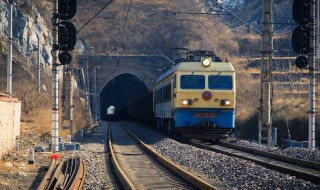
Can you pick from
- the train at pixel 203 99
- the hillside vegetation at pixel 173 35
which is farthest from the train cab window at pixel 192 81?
the hillside vegetation at pixel 173 35

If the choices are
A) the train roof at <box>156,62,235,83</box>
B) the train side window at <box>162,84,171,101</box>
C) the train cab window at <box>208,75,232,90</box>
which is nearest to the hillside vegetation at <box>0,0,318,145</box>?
the train side window at <box>162,84,171,101</box>

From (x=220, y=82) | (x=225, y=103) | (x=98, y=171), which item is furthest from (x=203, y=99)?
(x=98, y=171)

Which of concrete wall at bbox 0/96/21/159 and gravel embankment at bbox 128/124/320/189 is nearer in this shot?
gravel embankment at bbox 128/124/320/189

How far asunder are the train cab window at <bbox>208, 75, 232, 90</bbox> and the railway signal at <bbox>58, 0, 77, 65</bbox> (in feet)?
22.4

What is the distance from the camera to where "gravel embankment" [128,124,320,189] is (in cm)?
1018

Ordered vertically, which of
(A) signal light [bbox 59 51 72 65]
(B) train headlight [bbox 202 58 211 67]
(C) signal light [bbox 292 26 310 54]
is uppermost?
(C) signal light [bbox 292 26 310 54]

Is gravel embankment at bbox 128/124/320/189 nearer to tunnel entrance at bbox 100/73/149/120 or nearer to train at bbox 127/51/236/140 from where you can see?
train at bbox 127/51/236/140

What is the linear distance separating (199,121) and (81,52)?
4509cm

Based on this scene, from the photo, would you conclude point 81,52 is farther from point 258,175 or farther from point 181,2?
point 258,175

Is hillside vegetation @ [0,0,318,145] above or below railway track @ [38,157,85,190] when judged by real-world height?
above

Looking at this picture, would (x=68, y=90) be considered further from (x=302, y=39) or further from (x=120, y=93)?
(x=120, y=93)

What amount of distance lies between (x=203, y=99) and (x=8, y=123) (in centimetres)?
748

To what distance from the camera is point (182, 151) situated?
17.9 m

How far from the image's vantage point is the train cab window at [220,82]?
21656 millimetres
